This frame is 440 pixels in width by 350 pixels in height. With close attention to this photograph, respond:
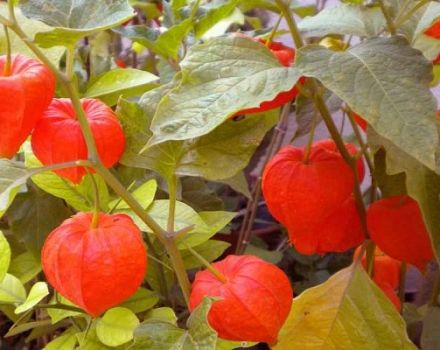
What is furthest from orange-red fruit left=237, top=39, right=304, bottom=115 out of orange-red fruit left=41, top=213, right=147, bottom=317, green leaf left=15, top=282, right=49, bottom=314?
green leaf left=15, top=282, right=49, bottom=314

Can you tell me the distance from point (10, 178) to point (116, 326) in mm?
193

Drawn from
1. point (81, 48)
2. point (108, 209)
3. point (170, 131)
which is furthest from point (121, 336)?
point (81, 48)

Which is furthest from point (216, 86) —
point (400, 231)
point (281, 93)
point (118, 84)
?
point (118, 84)

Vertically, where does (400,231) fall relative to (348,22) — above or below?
below

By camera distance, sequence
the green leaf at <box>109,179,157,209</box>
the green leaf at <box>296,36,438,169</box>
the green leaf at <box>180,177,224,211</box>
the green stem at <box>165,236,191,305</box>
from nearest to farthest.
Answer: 1. the green leaf at <box>296,36,438,169</box>
2. the green stem at <box>165,236,191,305</box>
3. the green leaf at <box>109,179,157,209</box>
4. the green leaf at <box>180,177,224,211</box>

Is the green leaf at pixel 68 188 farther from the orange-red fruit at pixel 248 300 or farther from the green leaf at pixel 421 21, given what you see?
the green leaf at pixel 421 21

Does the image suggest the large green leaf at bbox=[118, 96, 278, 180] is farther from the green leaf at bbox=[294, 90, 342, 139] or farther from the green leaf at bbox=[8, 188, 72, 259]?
the green leaf at bbox=[8, 188, 72, 259]

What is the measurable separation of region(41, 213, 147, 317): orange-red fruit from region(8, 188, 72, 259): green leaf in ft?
0.79

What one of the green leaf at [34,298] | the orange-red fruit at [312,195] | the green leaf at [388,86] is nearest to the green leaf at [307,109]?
the orange-red fruit at [312,195]

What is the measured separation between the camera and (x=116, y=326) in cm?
56

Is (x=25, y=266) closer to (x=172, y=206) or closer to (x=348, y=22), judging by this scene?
(x=172, y=206)

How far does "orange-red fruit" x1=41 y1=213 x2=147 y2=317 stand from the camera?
421mm

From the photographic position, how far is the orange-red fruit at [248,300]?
0.44 m

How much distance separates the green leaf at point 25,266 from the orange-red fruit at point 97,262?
23cm
